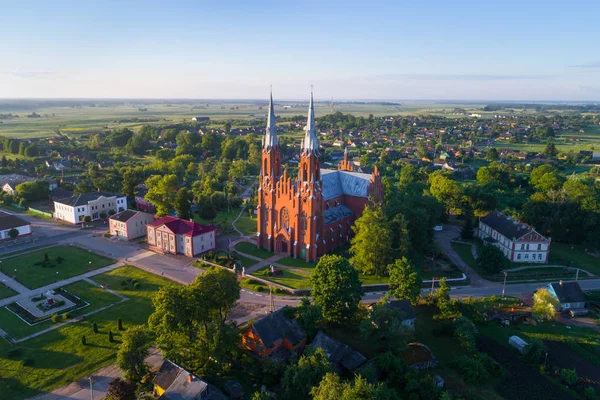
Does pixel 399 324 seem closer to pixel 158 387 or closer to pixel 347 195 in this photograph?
pixel 158 387

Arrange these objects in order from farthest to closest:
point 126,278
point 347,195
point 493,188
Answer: point 493,188 < point 347,195 < point 126,278

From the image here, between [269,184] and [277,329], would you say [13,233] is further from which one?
[277,329]

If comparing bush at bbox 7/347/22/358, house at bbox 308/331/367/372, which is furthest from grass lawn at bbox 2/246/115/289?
house at bbox 308/331/367/372

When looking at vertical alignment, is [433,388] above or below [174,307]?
below

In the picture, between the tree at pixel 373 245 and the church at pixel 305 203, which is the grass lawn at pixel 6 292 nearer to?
the church at pixel 305 203

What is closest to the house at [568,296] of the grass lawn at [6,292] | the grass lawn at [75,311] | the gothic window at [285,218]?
the gothic window at [285,218]

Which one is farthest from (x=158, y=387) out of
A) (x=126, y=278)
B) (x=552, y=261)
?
(x=552, y=261)

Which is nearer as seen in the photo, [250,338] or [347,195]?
[250,338]

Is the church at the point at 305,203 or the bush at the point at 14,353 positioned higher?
the church at the point at 305,203
